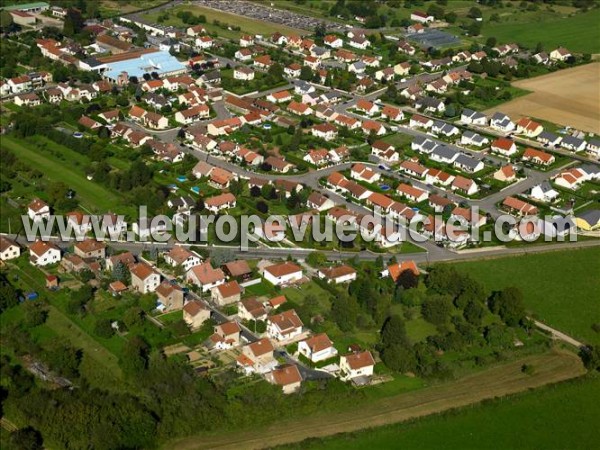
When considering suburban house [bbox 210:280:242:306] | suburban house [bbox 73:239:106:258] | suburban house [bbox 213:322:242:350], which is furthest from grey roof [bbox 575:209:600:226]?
suburban house [bbox 73:239:106:258]

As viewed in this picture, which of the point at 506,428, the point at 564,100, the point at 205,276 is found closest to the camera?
the point at 506,428

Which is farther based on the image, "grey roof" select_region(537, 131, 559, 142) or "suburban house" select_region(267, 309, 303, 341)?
"grey roof" select_region(537, 131, 559, 142)

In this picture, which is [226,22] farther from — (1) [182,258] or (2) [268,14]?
(1) [182,258]

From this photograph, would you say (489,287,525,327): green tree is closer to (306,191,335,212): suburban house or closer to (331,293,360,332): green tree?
(331,293,360,332): green tree

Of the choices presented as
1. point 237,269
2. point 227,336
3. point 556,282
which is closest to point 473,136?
point 556,282

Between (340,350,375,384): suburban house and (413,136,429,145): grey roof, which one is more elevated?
(340,350,375,384): suburban house

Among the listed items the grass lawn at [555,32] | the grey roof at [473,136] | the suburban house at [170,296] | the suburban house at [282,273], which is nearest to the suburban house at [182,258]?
the suburban house at [170,296]

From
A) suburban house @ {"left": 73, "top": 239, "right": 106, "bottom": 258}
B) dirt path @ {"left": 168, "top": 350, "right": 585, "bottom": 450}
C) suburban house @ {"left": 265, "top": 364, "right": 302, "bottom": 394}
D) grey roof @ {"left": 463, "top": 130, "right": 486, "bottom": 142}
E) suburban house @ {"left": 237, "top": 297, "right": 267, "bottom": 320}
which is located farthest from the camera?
grey roof @ {"left": 463, "top": 130, "right": 486, "bottom": 142}
